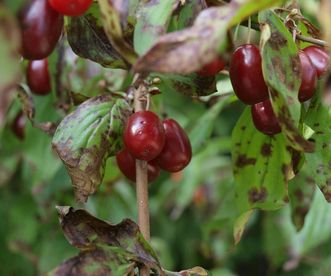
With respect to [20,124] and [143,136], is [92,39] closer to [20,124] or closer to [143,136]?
[143,136]

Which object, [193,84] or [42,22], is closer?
[42,22]

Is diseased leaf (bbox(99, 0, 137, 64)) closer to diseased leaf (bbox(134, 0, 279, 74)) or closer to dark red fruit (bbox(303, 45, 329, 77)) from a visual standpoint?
diseased leaf (bbox(134, 0, 279, 74))

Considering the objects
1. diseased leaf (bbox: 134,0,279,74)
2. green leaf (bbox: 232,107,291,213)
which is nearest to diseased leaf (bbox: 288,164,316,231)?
green leaf (bbox: 232,107,291,213)

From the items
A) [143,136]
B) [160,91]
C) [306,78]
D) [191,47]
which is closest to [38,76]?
[160,91]

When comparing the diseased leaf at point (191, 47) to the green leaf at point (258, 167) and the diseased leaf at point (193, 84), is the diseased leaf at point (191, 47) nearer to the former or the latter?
the diseased leaf at point (193, 84)

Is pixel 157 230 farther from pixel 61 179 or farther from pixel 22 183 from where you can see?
pixel 61 179

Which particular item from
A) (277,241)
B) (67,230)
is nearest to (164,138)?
(67,230)
